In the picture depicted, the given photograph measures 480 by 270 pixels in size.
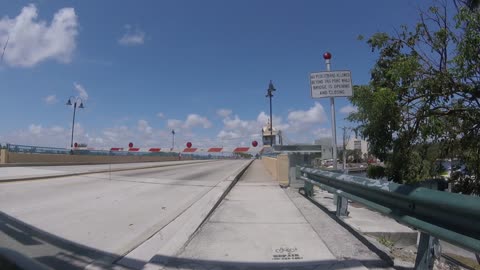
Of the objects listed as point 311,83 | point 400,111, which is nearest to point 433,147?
point 400,111

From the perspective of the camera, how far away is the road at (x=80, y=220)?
201 inches

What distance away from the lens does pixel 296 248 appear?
5.25 m

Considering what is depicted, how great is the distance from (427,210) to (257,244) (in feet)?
8.49

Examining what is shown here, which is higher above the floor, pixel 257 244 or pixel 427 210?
pixel 427 210

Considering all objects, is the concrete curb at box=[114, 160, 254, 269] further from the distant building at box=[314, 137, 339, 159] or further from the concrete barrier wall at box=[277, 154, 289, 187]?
the concrete barrier wall at box=[277, 154, 289, 187]

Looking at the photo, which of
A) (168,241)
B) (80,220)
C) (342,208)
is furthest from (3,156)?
(342,208)

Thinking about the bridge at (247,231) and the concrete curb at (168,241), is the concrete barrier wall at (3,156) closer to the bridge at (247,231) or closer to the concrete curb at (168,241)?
the bridge at (247,231)

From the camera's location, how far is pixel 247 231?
631cm

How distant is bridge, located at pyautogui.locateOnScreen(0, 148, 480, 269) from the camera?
3.81m

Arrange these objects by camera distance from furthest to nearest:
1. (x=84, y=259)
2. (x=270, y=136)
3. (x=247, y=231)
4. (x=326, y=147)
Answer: (x=270, y=136), (x=326, y=147), (x=247, y=231), (x=84, y=259)

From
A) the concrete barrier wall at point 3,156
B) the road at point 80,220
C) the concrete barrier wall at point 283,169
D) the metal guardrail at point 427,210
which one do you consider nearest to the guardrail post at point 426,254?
the metal guardrail at point 427,210

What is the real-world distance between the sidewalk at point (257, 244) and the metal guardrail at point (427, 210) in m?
0.87

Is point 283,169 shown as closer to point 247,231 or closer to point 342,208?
point 342,208

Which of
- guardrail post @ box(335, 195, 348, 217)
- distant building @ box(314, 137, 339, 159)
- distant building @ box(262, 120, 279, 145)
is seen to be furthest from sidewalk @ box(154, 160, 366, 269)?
distant building @ box(262, 120, 279, 145)
